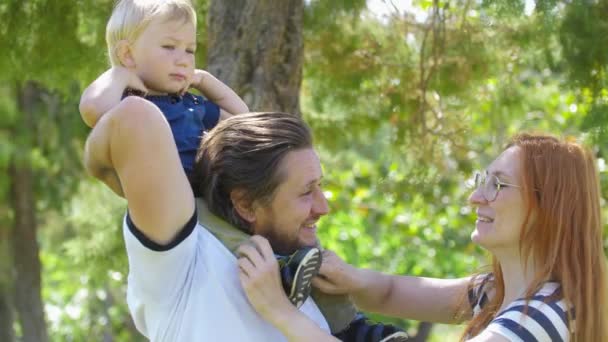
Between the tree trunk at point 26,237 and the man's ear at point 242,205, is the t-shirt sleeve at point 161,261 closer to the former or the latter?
the man's ear at point 242,205

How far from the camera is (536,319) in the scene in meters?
2.51

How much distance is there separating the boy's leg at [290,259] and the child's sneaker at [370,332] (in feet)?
0.71

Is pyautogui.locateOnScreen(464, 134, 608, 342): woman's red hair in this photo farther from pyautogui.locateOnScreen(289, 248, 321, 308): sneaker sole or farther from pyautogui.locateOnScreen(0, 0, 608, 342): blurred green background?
pyautogui.locateOnScreen(0, 0, 608, 342): blurred green background

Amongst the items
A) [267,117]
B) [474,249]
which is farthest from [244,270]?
[474,249]

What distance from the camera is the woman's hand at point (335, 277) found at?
Answer: 2.68 metres

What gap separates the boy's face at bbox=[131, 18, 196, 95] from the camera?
8.46 feet

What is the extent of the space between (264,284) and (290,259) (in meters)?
0.09

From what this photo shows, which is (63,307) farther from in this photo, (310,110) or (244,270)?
(244,270)

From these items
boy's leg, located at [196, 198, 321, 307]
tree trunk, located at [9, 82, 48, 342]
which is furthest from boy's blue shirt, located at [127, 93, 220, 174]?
tree trunk, located at [9, 82, 48, 342]

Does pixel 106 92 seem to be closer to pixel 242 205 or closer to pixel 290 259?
pixel 242 205

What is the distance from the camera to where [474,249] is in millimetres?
8500

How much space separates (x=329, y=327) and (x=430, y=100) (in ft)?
9.48

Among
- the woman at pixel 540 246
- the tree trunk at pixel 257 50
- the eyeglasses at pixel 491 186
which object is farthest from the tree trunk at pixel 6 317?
the eyeglasses at pixel 491 186

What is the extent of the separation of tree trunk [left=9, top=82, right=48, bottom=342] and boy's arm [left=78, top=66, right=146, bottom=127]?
687 centimetres
